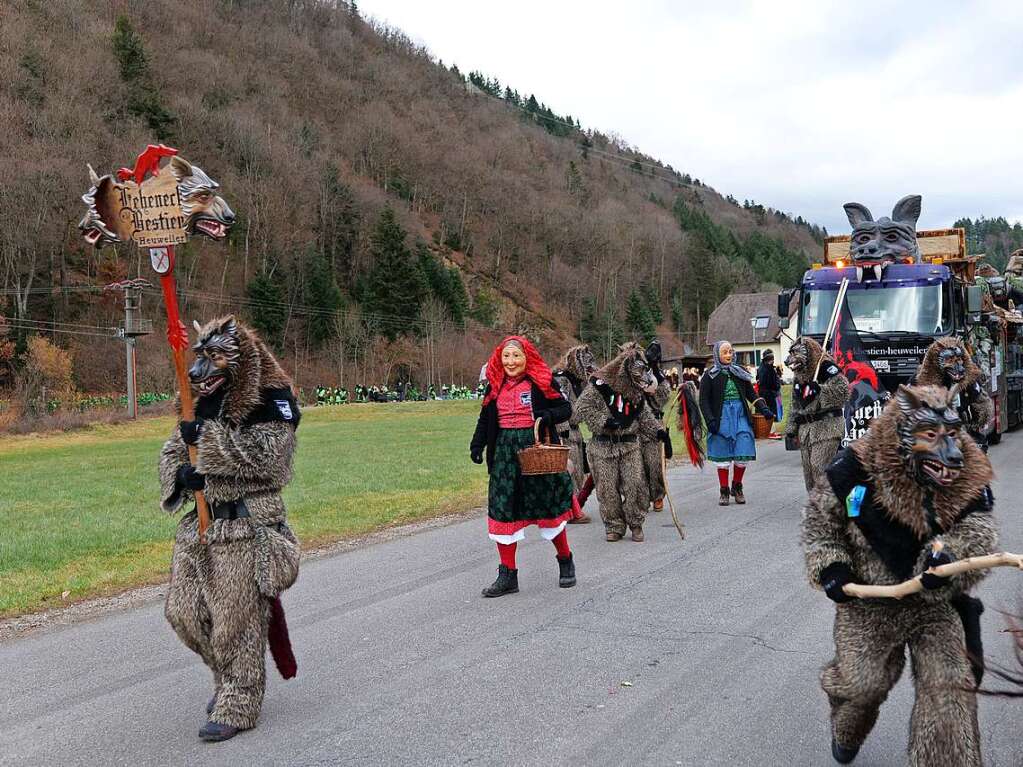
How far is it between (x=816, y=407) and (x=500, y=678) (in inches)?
264

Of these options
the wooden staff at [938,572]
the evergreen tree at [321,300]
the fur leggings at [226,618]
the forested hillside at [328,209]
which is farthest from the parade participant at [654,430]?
the evergreen tree at [321,300]

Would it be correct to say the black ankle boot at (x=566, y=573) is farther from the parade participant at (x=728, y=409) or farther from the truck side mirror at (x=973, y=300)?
the truck side mirror at (x=973, y=300)

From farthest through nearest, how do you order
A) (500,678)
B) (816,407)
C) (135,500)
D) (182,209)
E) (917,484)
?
(135,500), (816,407), (500,678), (182,209), (917,484)

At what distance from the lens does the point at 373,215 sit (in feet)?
287

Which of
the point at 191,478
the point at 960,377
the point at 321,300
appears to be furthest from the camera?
the point at 321,300

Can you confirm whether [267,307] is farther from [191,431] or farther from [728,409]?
[191,431]

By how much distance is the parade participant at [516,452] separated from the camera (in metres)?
7.64

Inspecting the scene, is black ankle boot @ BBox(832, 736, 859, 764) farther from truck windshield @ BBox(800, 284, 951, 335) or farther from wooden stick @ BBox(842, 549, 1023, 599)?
truck windshield @ BBox(800, 284, 951, 335)

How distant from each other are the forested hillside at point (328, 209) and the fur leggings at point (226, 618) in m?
49.2

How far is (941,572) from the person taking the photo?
133 inches

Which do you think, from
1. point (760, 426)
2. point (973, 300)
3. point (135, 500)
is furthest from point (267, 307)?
point (760, 426)

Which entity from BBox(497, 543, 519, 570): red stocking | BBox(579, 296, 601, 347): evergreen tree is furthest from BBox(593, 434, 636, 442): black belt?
BBox(579, 296, 601, 347): evergreen tree

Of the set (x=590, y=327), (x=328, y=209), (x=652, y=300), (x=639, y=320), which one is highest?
(x=328, y=209)

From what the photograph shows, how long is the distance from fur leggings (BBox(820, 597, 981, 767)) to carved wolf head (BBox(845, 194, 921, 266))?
37.6ft
